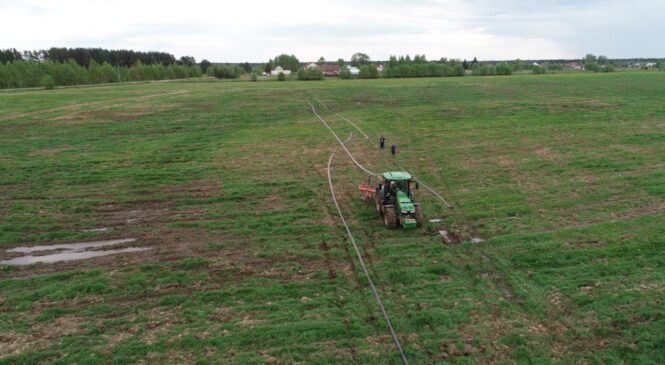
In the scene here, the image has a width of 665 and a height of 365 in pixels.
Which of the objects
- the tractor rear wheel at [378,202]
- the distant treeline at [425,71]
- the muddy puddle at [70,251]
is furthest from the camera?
the distant treeline at [425,71]

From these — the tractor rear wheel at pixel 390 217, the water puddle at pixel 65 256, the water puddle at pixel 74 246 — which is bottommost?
the water puddle at pixel 65 256

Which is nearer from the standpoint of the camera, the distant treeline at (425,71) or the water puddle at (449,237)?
the water puddle at (449,237)

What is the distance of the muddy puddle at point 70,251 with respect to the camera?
49.6 ft

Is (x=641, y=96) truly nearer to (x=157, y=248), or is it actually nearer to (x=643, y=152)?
(x=643, y=152)

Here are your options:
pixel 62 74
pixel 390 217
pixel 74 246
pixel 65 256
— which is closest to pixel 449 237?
pixel 390 217

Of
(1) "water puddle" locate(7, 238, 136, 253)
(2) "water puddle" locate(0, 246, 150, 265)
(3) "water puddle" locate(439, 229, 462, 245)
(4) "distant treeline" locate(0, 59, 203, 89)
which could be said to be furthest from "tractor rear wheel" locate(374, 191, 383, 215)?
(4) "distant treeline" locate(0, 59, 203, 89)

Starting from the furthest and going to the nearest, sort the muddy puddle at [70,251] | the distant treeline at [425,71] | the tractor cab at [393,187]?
the distant treeline at [425,71]
the tractor cab at [393,187]
the muddy puddle at [70,251]

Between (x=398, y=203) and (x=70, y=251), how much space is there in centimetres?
1230

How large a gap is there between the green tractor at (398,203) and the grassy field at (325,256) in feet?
1.98

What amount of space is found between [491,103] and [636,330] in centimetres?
4819

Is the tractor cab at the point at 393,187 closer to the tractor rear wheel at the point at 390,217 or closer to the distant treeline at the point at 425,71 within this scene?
the tractor rear wheel at the point at 390,217

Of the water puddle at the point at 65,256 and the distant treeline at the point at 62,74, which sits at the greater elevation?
the distant treeline at the point at 62,74

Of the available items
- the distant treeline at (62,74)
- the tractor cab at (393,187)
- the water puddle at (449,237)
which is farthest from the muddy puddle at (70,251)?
the distant treeline at (62,74)

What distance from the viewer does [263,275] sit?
1377 centimetres
